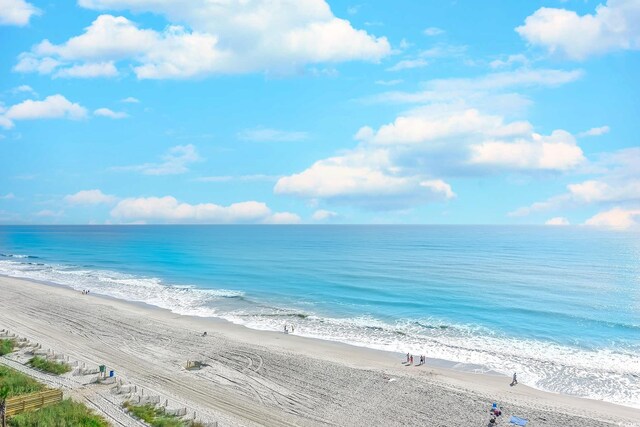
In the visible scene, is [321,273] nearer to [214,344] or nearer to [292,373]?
[214,344]

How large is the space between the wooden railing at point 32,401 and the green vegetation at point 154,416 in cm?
386

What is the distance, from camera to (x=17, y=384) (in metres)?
25.9

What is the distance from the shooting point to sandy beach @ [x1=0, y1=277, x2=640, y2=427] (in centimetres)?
2592

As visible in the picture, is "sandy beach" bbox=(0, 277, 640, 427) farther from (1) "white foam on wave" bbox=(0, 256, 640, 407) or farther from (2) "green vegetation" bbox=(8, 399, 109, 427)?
(1) "white foam on wave" bbox=(0, 256, 640, 407)

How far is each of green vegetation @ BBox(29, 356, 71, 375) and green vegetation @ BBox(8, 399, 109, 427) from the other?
24.9ft

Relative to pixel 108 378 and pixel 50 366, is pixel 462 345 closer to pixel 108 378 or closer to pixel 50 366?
pixel 108 378

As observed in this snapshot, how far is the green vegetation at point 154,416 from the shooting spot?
22.9 meters

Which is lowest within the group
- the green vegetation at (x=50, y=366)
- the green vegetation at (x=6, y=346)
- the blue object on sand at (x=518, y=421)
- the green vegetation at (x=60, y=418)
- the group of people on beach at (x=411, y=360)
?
the green vegetation at (x=6, y=346)

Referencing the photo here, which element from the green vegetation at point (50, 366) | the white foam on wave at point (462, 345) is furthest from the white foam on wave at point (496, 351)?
the green vegetation at point (50, 366)

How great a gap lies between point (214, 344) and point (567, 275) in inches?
2851

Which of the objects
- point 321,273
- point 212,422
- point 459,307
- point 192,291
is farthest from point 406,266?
point 212,422

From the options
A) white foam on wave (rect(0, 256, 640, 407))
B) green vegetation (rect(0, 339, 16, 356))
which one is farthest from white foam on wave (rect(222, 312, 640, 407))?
green vegetation (rect(0, 339, 16, 356))

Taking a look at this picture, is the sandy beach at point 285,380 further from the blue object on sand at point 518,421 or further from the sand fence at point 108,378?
the sand fence at point 108,378

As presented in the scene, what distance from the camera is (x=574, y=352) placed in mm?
38594
